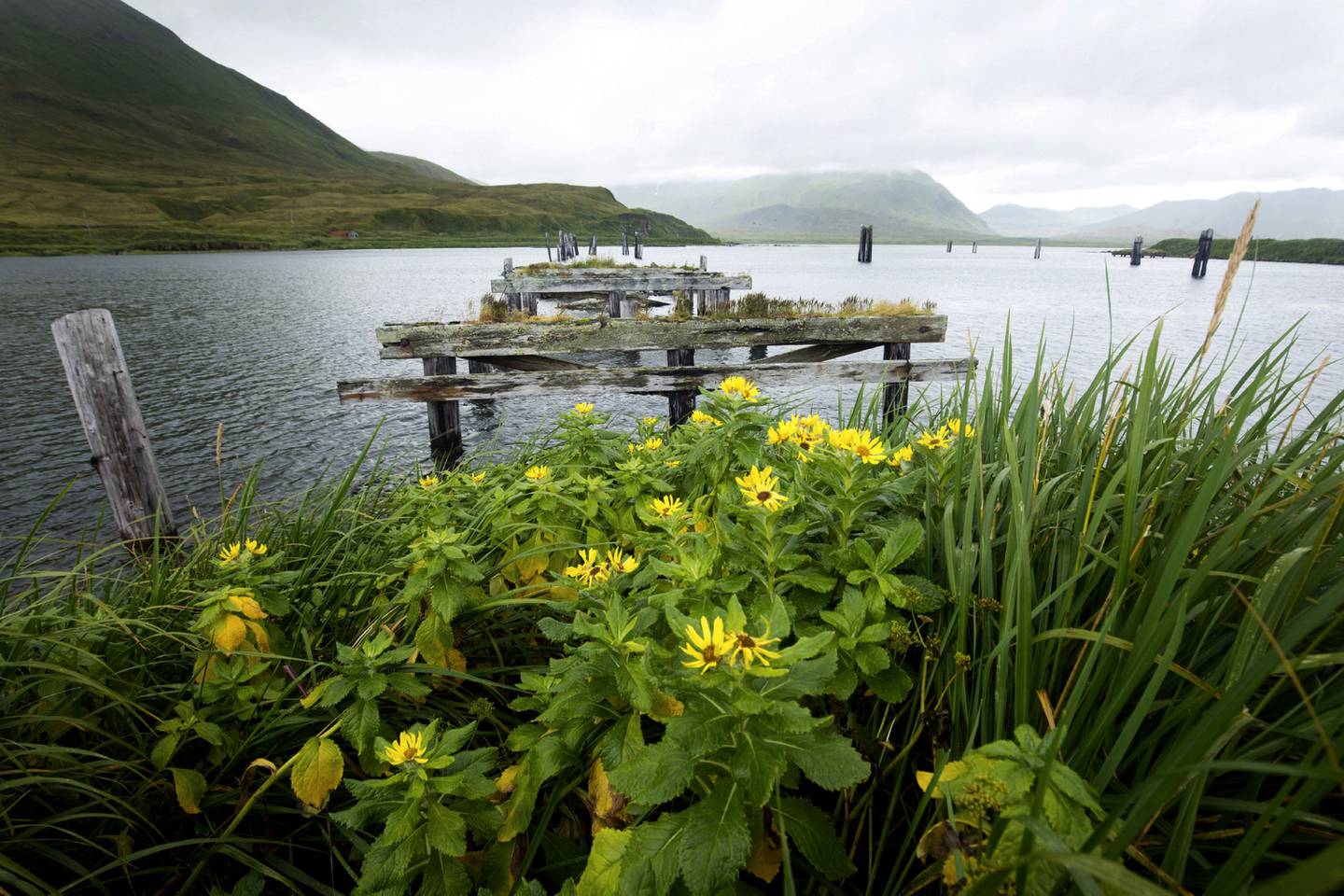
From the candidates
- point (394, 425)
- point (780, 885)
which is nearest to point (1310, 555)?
point (780, 885)

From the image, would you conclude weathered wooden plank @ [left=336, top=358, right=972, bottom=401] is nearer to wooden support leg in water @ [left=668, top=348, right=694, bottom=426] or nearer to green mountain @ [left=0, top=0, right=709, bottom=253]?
wooden support leg in water @ [left=668, top=348, right=694, bottom=426]

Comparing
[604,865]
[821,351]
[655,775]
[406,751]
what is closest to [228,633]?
[406,751]

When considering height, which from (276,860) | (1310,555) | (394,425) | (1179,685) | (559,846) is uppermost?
(1310,555)

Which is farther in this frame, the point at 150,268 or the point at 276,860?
the point at 150,268

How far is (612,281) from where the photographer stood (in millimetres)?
14555

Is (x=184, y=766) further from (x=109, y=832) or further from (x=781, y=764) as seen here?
(x=781, y=764)

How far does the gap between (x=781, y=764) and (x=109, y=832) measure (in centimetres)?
210

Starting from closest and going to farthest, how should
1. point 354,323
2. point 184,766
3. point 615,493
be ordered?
point 184,766 → point 615,493 → point 354,323

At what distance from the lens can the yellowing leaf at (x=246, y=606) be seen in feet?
6.83

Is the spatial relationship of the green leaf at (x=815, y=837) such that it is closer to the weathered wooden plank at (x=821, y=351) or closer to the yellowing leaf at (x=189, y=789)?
the yellowing leaf at (x=189, y=789)

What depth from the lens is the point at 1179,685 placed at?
126 centimetres

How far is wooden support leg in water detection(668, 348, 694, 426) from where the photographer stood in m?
7.45

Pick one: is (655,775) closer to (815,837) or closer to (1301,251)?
(815,837)

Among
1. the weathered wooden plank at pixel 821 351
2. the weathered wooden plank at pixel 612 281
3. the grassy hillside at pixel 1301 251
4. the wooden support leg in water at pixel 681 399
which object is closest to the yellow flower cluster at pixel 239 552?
the wooden support leg in water at pixel 681 399
